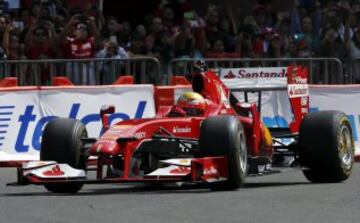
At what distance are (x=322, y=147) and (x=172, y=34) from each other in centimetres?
856

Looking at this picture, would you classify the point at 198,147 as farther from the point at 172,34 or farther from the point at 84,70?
the point at 172,34

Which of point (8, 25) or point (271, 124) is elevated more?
point (8, 25)

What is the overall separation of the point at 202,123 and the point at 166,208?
1789 mm

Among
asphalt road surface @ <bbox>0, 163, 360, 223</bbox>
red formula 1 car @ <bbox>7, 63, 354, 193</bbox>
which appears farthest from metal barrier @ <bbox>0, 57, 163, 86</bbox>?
asphalt road surface @ <bbox>0, 163, 360, 223</bbox>

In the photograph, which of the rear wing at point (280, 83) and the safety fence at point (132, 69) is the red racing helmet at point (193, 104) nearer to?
the rear wing at point (280, 83)

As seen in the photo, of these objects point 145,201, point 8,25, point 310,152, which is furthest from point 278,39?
point 145,201

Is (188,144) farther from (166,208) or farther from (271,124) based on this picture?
(271,124)

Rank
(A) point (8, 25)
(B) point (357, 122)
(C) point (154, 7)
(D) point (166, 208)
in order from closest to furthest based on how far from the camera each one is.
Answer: (D) point (166, 208) < (B) point (357, 122) < (A) point (8, 25) < (C) point (154, 7)

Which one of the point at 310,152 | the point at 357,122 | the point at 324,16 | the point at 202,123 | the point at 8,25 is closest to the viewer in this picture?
the point at 202,123

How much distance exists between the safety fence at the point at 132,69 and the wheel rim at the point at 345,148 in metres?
4.82

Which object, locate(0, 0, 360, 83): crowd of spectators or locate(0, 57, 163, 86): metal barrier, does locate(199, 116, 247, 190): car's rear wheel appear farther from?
locate(0, 0, 360, 83): crowd of spectators

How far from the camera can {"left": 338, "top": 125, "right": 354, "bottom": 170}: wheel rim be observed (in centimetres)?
1321

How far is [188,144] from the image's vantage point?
1282cm

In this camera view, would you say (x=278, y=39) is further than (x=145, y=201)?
Yes
